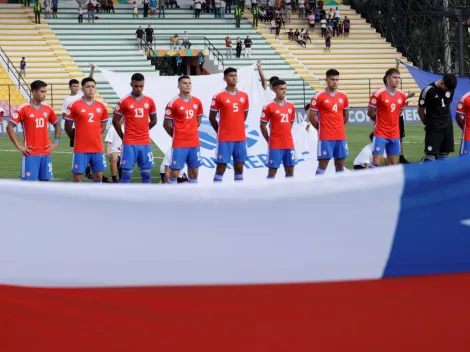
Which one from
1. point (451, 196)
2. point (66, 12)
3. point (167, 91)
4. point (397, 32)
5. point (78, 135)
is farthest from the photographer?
point (397, 32)

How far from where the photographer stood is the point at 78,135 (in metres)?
13.2

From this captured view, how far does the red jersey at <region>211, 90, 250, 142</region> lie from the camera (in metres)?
14.0

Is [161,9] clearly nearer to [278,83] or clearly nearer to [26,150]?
[278,83]

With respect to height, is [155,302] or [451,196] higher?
[451,196]

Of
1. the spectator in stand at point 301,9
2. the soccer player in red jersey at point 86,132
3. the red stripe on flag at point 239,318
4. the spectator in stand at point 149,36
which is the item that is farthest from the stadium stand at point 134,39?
the red stripe on flag at point 239,318

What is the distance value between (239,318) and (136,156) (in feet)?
35.6

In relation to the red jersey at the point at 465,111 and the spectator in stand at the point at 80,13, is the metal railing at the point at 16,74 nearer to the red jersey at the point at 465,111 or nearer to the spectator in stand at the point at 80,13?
the spectator in stand at the point at 80,13

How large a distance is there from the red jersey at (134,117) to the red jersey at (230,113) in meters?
1.13

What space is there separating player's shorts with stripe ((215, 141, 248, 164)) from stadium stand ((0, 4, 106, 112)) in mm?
24831

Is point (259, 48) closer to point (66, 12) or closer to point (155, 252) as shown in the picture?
point (66, 12)

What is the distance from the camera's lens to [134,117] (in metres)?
13.5

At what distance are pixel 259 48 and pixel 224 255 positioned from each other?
4409cm

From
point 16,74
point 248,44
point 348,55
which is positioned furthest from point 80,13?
point 348,55

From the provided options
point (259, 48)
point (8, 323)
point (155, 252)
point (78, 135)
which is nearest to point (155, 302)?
point (155, 252)
